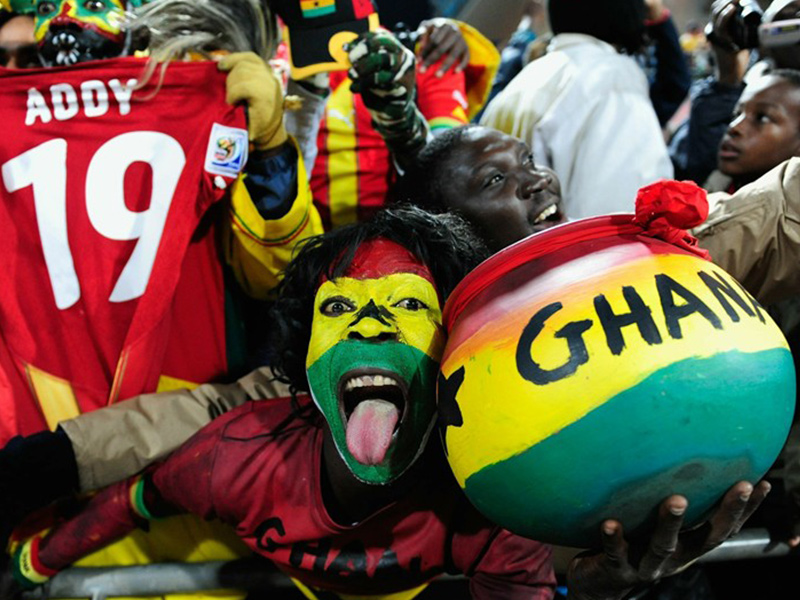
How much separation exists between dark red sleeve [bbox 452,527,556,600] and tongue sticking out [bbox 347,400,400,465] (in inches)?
12.9

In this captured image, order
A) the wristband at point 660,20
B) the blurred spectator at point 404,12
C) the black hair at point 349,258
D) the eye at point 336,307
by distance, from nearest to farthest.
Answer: the eye at point 336,307 → the black hair at point 349,258 → the blurred spectator at point 404,12 → the wristband at point 660,20

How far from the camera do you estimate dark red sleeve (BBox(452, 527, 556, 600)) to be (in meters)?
1.62

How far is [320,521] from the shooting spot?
1681 millimetres

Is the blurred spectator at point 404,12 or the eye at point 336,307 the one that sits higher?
the blurred spectator at point 404,12

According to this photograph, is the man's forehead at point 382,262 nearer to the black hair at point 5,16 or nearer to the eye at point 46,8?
the eye at point 46,8

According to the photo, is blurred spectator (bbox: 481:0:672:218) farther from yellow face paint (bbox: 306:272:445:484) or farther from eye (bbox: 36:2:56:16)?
→ eye (bbox: 36:2:56:16)

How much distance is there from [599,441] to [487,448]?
15 centimetres

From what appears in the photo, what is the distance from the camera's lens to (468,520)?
A: 5.51ft

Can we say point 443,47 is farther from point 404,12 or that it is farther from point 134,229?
point 134,229

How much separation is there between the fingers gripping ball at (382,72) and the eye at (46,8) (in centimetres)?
68

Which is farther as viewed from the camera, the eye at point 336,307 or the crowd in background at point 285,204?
the crowd in background at point 285,204

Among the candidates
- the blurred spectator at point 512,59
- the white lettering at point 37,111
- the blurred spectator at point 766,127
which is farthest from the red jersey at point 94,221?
the blurred spectator at point 512,59

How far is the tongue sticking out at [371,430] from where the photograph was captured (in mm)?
1441

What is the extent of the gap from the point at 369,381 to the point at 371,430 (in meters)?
0.08
